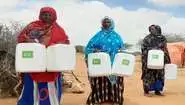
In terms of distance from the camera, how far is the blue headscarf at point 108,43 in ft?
42.3

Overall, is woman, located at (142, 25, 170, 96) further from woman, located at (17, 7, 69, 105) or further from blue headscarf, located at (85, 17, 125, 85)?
woman, located at (17, 7, 69, 105)

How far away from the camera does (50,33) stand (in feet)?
36.1

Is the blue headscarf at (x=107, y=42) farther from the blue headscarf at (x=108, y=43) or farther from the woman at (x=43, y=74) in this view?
the woman at (x=43, y=74)

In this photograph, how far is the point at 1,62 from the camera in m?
14.4

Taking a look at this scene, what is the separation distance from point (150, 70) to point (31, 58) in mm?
5677

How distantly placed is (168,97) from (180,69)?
11.8 meters

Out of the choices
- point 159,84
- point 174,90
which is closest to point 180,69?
point 174,90

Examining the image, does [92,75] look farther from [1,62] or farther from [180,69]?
[180,69]

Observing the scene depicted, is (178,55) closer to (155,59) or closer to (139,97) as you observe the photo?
(139,97)

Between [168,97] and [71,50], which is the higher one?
[71,50]

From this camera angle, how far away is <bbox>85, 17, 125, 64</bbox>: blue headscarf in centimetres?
1293

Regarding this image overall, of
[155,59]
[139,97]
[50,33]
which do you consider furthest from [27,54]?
[139,97]

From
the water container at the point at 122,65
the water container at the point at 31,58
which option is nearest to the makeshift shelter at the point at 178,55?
the water container at the point at 122,65

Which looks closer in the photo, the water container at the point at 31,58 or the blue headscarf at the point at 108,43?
the water container at the point at 31,58
